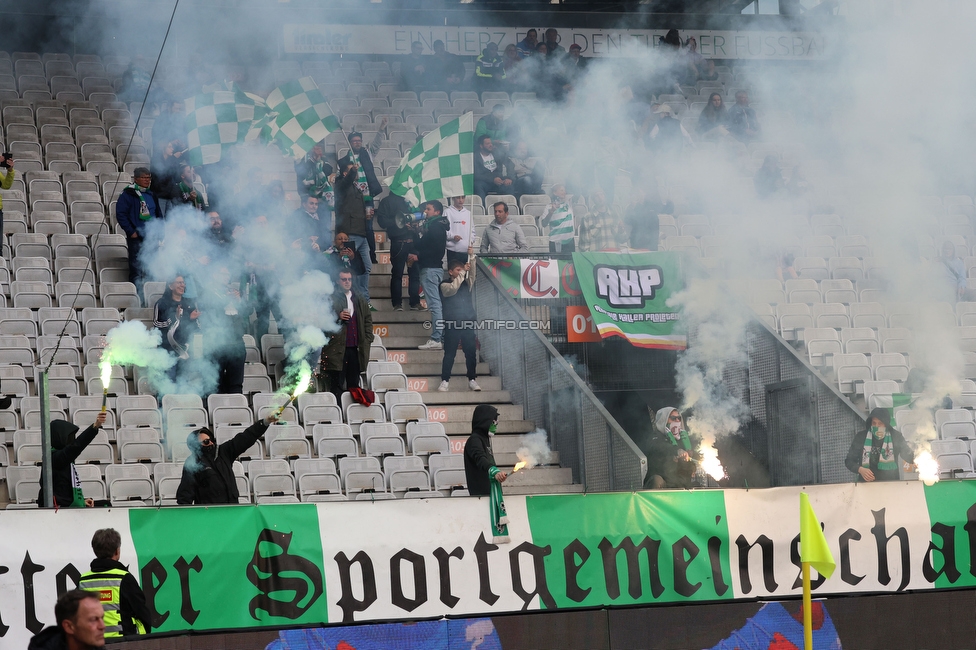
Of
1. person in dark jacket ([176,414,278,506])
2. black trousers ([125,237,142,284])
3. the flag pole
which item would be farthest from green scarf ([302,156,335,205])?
the flag pole

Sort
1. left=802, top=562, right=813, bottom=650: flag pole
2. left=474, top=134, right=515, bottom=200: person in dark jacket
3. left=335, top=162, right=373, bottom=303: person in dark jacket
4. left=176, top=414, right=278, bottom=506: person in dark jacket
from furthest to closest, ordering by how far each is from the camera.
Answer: left=474, top=134, right=515, bottom=200: person in dark jacket < left=335, top=162, right=373, bottom=303: person in dark jacket < left=176, top=414, right=278, bottom=506: person in dark jacket < left=802, top=562, right=813, bottom=650: flag pole

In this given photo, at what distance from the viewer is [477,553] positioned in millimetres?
7539

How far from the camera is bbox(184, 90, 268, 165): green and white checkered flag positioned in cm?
1200

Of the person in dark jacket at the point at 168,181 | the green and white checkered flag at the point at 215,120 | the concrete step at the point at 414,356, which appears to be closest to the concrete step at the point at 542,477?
the concrete step at the point at 414,356

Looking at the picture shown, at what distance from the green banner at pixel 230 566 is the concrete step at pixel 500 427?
3.75m

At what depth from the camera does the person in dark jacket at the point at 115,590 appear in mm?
5766

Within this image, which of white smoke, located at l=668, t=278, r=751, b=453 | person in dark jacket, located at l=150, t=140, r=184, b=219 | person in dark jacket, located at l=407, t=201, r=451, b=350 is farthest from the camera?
white smoke, located at l=668, t=278, r=751, b=453

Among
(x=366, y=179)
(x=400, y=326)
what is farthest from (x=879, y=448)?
(x=366, y=179)

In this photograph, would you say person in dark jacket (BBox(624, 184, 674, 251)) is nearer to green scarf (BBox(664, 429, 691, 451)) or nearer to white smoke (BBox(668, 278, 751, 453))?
white smoke (BBox(668, 278, 751, 453))

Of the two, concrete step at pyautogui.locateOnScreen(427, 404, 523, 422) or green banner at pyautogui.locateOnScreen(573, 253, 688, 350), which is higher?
green banner at pyautogui.locateOnScreen(573, 253, 688, 350)

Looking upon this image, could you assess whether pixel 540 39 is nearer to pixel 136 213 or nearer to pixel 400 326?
pixel 400 326

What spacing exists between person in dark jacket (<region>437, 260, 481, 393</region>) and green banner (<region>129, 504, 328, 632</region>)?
4.17 metres

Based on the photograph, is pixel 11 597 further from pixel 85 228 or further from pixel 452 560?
pixel 85 228

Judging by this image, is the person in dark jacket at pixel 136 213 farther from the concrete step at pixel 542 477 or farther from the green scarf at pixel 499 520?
the green scarf at pixel 499 520
